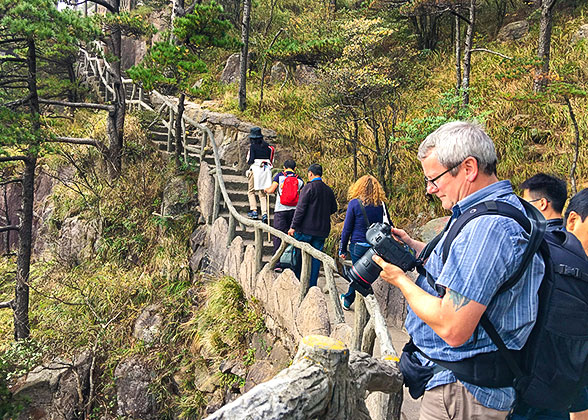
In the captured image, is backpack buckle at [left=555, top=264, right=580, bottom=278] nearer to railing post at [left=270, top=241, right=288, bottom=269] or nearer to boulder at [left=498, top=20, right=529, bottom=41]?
railing post at [left=270, top=241, right=288, bottom=269]

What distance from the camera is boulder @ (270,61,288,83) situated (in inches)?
562

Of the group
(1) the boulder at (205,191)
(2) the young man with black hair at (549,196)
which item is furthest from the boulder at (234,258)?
(2) the young man with black hair at (549,196)

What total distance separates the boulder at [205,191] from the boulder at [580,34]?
8834mm

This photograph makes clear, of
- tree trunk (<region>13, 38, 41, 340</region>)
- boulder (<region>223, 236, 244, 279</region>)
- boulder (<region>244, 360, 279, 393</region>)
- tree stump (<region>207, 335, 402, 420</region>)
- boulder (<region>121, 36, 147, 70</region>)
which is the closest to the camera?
tree stump (<region>207, 335, 402, 420</region>)

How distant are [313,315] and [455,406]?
277cm

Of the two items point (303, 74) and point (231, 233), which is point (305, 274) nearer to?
point (231, 233)

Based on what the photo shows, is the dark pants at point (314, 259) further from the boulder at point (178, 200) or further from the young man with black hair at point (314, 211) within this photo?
the boulder at point (178, 200)

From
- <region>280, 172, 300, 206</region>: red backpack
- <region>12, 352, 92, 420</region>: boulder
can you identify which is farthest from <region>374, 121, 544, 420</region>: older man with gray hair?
<region>12, 352, 92, 420</region>: boulder

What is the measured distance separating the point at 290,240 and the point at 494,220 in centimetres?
351

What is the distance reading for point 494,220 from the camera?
1.32 m

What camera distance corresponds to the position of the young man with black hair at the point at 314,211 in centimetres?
525

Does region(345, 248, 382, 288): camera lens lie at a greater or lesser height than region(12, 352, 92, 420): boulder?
greater

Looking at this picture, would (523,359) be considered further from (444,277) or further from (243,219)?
(243,219)

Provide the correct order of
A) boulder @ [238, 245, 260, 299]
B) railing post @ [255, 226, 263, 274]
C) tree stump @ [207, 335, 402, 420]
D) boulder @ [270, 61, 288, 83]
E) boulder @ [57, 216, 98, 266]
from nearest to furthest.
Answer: tree stump @ [207, 335, 402, 420] → railing post @ [255, 226, 263, 274] → boulder @ [238, 245, 260, 299] → boulder @ [57, 216, 98, 266] → boulder @ [270, 61, 288, 83]
